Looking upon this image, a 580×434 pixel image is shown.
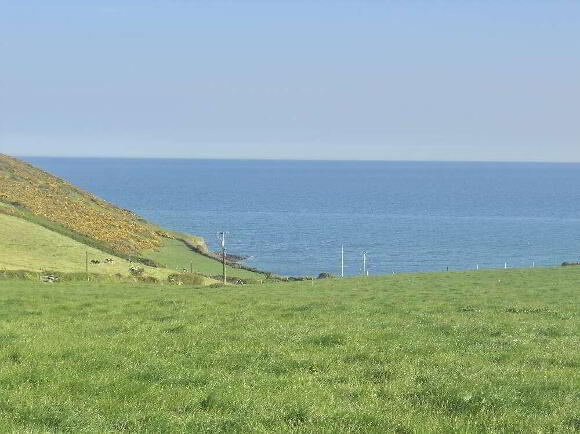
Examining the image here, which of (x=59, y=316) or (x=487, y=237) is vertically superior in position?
(x=59, y=316)

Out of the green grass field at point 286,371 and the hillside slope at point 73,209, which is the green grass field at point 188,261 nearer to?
the hillside slope at point 73,209

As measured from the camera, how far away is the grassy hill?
74.2 m

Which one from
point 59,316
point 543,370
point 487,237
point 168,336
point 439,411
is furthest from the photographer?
point 487,237

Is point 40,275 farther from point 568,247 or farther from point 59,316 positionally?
point 568,247

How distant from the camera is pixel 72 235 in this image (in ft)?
302

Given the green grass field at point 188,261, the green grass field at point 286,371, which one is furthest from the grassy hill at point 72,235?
the green grass field at point 286,371

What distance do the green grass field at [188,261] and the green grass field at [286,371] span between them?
6483 cm

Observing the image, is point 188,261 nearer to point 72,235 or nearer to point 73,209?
point 72,235

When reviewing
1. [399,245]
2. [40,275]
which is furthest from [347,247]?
[40,275]

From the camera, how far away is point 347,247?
151 m

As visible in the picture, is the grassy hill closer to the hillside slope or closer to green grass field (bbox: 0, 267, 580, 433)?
the hillside slope

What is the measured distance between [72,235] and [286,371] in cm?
8009

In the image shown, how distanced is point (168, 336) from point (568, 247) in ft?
463

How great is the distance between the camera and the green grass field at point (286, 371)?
12.3 metres
